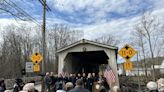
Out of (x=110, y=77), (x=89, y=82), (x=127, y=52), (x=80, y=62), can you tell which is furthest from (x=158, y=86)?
(x=80, y=62)

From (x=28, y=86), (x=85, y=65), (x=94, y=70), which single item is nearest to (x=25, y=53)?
(x=94, y=70)

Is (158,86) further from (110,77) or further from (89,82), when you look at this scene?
(89,82)

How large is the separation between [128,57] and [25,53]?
53.7 m

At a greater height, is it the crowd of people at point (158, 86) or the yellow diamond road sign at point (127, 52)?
the yellow diamond road sign at point (127, 52)

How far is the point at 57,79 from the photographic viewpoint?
62.7ft

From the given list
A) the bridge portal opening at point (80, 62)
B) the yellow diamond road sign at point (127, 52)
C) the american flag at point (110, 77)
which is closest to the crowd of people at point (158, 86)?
the yellow diamond road sign at point (127, 52)

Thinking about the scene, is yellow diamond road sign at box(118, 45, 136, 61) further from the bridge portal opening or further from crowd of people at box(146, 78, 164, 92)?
the bridge portal opening

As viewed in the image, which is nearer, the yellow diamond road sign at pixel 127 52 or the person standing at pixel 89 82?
the yellow diamond road sign at pixel 127 52

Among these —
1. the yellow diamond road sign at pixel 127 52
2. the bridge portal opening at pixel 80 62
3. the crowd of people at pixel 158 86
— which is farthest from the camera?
the bridge portal opening at pixel 80 62

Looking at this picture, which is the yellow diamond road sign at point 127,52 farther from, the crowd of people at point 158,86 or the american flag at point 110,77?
the crowd of people at point 158,86

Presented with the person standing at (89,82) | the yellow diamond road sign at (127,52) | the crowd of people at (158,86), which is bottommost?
the person standing at (89,82)

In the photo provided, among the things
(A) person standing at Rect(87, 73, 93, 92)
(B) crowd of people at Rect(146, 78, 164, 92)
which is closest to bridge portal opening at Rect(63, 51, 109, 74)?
(A) person standing at Rect(87, 73, 93, 92)

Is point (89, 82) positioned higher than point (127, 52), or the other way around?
point (127, 52)

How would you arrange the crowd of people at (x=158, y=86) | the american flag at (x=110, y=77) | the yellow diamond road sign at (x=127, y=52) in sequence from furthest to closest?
the american flag at (x=110, y=77) < the yellow diamond road sign at (x=127, y=52) < the crowd of people at (x=158, y=86)
